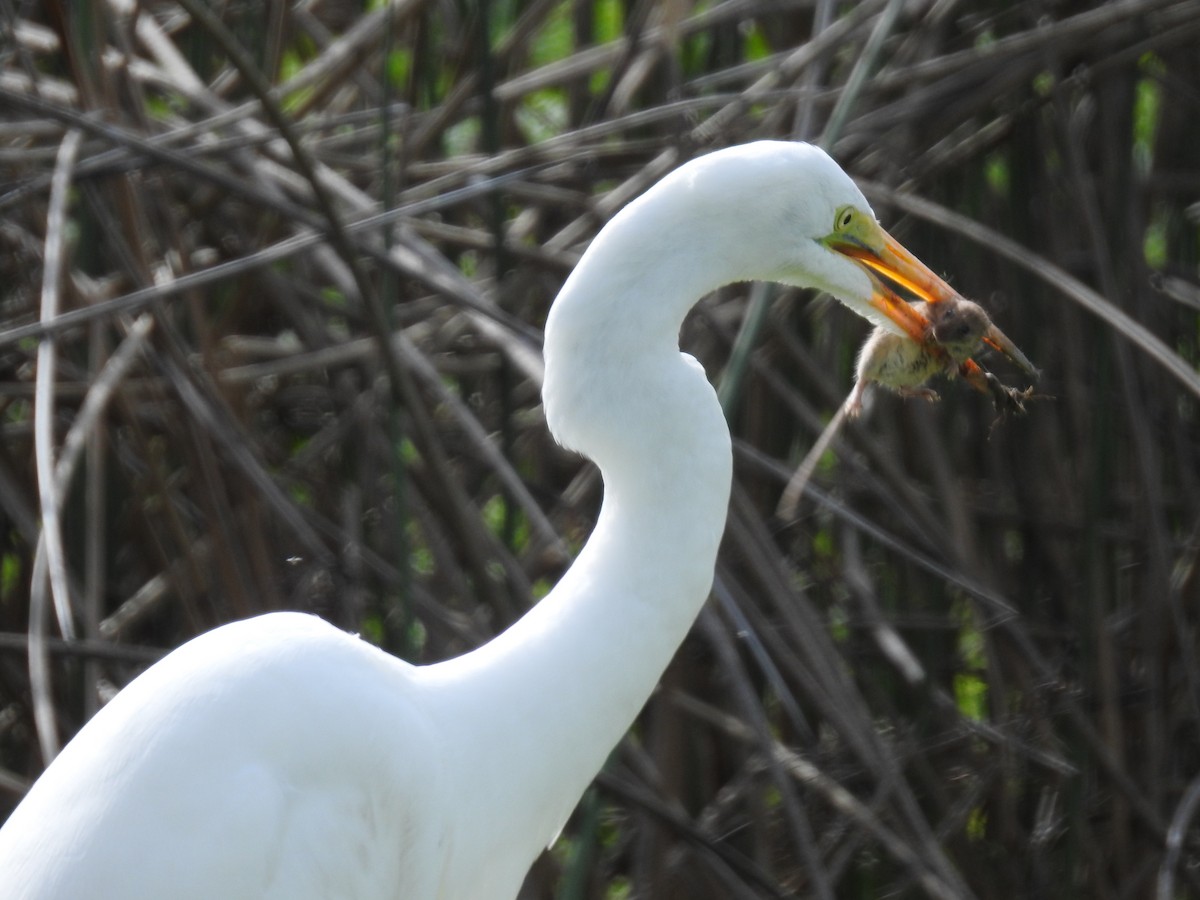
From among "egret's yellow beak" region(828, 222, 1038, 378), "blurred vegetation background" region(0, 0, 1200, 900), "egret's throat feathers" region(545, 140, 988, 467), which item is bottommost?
"blurred vegetation background" region(0, 0, 1200, 900)

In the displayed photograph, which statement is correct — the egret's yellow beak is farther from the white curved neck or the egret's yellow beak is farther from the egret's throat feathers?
the white curved neck

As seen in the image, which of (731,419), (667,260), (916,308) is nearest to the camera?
(667,260)

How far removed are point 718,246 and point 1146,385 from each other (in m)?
1.48

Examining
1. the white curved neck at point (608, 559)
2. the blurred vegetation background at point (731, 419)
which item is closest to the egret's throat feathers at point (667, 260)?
the white curved neck at point (608, 559)

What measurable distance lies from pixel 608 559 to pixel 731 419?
3.98 ft

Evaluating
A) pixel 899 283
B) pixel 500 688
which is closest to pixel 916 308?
pixel 899 283

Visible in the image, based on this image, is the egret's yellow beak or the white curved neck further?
the egret's yellow beak

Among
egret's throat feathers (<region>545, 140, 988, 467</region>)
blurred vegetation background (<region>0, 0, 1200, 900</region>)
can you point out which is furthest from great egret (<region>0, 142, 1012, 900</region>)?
blurred vegetation background (<region>0, 0, 1200, 900</region>)

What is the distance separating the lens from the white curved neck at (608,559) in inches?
51.6

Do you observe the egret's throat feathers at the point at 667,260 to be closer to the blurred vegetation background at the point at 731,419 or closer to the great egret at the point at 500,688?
the great egret at the point at 500,688

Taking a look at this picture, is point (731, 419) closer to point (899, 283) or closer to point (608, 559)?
point (899, 283)

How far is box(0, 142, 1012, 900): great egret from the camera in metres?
1.31

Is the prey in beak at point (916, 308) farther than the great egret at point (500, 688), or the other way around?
the prey in beak at point (916, 308)

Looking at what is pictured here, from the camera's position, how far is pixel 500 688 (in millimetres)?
1408
